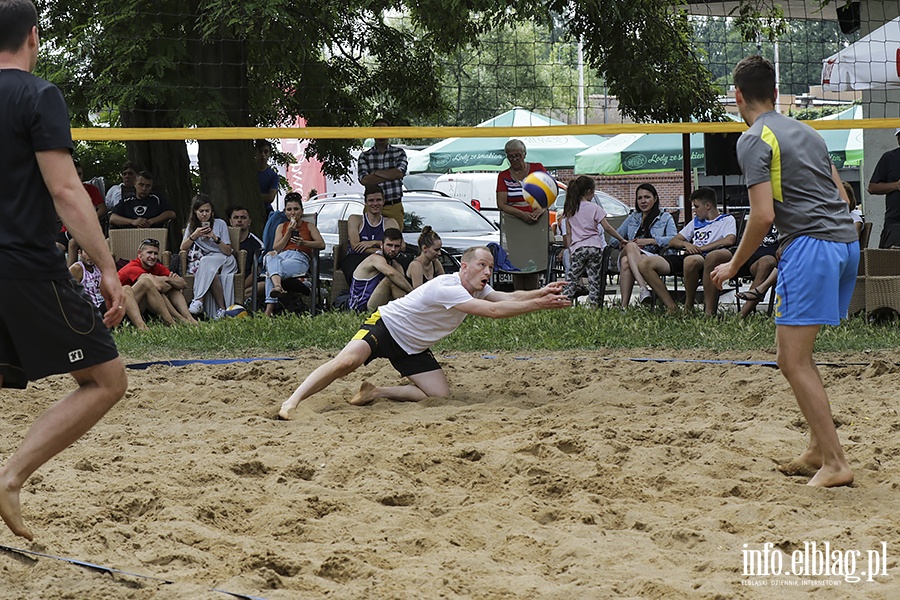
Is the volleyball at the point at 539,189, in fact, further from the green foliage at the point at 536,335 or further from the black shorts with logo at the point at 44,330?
the black shorts with logo at the point at 44,330

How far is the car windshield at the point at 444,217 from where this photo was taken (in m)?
15.1

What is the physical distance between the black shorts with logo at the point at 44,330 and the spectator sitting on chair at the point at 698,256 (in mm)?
7182

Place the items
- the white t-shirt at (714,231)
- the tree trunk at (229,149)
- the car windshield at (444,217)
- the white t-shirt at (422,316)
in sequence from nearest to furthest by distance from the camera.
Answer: the white t-shirt at (422,316)
the white t-shirt at (714,231)
the tree trunk at (229,149)
the car windshield at (444,217)

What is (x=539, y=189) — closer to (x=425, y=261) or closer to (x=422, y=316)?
(x=425, y=261)

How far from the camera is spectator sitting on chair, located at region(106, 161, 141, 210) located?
485 inches

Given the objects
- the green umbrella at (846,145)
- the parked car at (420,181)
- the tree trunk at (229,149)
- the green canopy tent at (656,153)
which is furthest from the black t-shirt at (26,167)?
the parked car at (420,181)

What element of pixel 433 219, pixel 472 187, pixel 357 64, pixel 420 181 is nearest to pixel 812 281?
pixel 357 64

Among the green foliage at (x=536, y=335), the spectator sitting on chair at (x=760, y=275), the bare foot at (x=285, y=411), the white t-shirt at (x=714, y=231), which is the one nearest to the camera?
the bare foot at (x=285, y=411)

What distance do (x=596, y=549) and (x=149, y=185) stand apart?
9.41 meters

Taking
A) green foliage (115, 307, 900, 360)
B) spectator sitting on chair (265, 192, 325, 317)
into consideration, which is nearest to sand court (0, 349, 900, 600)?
green foliage (115, 307, 900, 360)

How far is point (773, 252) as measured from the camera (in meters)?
9.95

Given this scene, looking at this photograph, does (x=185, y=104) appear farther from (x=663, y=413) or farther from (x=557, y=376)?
(x=663, y=413)

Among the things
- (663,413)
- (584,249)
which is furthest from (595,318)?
(663,413)

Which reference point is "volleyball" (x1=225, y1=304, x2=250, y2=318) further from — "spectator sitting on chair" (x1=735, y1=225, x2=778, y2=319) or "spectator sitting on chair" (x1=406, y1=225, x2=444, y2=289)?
"spectator sitting on chair" (x1=735, y1=225, x2=778, y2=319)
